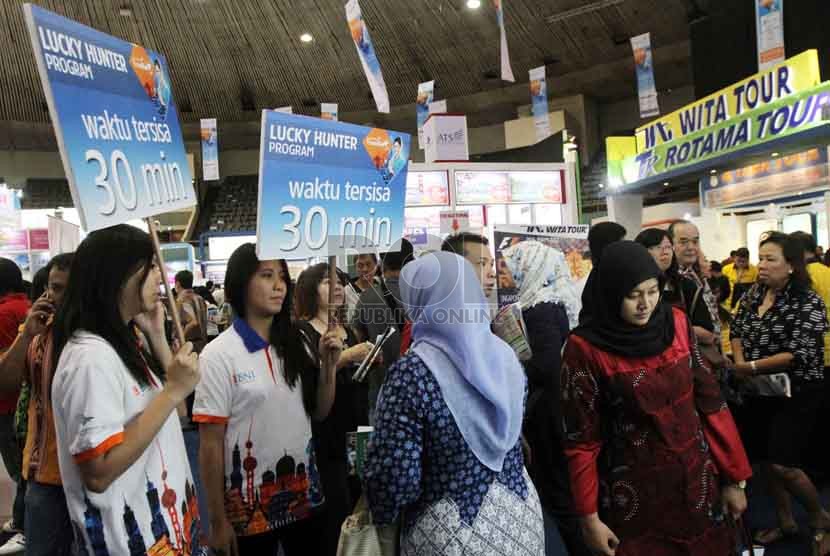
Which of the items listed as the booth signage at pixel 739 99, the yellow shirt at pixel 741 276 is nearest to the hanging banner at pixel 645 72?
the booth signage at pixel 739 99

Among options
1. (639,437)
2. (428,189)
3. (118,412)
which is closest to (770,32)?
(428,189)

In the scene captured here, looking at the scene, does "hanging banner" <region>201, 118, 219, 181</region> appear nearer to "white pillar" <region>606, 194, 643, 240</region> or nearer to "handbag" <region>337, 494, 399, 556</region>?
"white pillar" <region>606, 194, 643, 240</region>

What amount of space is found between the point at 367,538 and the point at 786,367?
2389 millimetres

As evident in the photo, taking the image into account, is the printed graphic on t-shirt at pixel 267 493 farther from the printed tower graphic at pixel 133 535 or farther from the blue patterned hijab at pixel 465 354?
the blue patterned hijab at pixel 465 354

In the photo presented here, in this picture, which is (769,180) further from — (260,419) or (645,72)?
(260,419)

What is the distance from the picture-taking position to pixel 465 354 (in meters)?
1.52

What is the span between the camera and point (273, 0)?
12.6 m

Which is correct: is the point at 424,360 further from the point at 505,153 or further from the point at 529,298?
the point at 505,153

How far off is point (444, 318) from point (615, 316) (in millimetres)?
655

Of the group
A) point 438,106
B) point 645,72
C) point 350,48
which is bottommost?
point 438,106

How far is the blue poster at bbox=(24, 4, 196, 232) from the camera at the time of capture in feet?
4.71

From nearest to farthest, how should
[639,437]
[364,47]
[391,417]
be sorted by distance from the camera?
[391,417] → [639,437] → [364,47]

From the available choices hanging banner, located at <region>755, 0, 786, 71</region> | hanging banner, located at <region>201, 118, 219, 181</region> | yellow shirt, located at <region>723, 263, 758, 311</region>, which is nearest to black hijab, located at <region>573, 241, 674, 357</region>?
yellow shirt, located at <region>723, 263, 758, 311</region>

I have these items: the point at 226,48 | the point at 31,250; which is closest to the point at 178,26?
the point at 226,48
